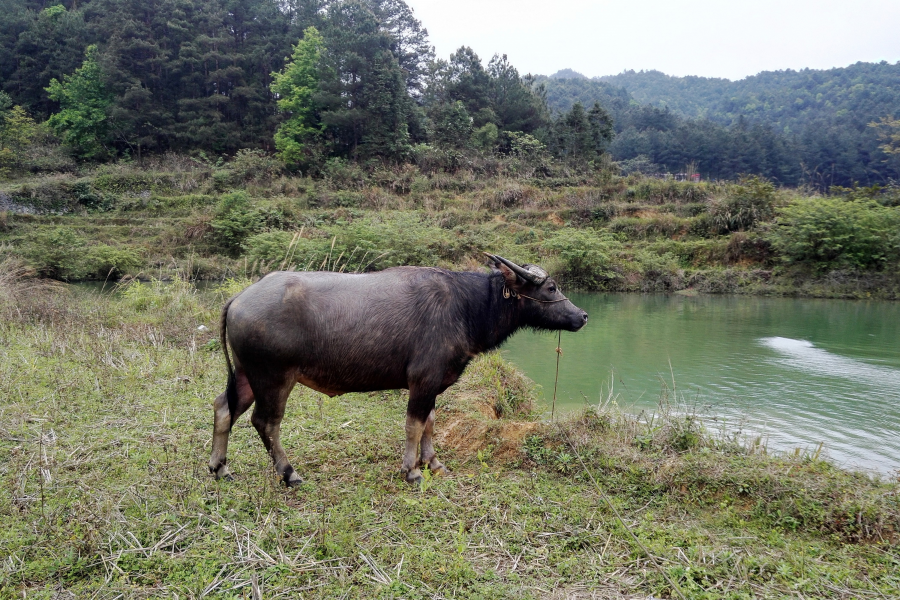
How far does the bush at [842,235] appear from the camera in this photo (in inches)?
714

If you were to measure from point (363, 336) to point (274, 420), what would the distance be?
76cm

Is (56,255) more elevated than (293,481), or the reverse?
(293,481)

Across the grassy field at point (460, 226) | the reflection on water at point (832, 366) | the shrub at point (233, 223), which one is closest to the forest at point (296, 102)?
the grassy field at point (460, 226)

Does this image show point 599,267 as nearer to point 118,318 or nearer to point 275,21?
point 118,318

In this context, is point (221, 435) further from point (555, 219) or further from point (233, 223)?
Answer: point (555, 219)

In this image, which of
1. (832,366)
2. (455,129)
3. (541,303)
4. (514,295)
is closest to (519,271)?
(514,295)

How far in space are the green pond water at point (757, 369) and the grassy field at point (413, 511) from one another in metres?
1.42

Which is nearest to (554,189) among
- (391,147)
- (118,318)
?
(391,147)

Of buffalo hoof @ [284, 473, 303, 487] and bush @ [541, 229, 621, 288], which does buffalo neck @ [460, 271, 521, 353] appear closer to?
buffalo hoof @ [284, 473, 303, 487]

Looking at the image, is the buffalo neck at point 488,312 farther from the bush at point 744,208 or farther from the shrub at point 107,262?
the bush at point 744,208

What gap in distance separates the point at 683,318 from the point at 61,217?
88.5ft

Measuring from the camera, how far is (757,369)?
8.09m

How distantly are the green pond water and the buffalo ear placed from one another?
74.9 inches

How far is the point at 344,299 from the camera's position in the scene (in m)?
3.36
